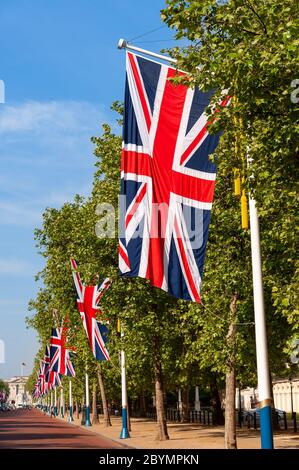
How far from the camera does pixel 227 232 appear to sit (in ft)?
75.9

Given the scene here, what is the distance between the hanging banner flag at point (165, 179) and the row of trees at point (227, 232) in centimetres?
62

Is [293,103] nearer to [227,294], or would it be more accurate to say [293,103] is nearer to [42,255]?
[227,294]

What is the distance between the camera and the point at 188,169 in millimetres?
13953

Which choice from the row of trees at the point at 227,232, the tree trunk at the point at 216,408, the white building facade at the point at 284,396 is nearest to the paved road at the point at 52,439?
the row of trees at the point at 227,232

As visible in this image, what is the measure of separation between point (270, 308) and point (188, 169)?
36.7ft

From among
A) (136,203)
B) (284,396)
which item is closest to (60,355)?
(136,203)

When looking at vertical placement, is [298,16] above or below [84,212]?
below

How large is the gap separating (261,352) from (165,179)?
384 cm

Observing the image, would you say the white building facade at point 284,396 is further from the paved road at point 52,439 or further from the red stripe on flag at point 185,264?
the red stripe on flag at point 185,264

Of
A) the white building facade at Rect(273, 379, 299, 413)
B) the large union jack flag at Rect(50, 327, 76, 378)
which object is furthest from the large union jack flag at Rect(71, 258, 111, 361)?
the white building facade at Rect(273, 379, 299, 413)

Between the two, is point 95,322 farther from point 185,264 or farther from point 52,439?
point 185,264

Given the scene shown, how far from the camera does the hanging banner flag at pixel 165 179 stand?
45.0ft
